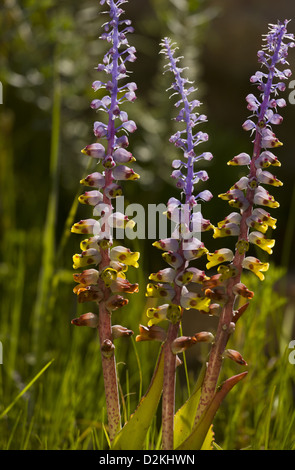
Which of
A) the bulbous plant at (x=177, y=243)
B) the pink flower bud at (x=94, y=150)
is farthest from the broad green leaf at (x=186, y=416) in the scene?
the pink flower bud at (x=94, y=150)

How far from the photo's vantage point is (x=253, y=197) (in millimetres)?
425

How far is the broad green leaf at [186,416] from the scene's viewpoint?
46 centimetres

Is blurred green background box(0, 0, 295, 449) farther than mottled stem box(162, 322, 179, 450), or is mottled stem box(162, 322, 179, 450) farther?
blurred green background box(0, 0, 295, 449)

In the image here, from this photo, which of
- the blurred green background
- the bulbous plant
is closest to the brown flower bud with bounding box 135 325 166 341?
the bulbous plant

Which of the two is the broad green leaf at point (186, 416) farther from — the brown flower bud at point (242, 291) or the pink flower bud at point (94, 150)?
the pink flower bud at point (94, 150)

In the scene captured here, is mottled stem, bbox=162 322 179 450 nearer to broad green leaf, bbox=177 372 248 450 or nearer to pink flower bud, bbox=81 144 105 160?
broad green leaf, bbox=177 372 248 450

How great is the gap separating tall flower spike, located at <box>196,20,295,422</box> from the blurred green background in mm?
276

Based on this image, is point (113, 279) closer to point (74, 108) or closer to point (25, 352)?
point (25, 352)

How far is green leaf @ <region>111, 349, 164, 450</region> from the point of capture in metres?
0.43

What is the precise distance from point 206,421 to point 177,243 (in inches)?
4.9

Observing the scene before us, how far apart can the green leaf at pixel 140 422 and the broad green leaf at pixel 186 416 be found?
1.2 inches

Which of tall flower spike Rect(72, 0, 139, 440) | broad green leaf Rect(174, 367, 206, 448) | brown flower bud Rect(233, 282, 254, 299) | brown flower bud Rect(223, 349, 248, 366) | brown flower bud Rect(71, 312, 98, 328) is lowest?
broad green leaf Rect(174, 367, 206, 448)

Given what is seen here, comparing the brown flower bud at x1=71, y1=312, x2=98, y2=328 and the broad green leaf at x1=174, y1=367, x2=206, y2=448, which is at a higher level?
the brown flower bud at x1=71, y1=312, x2=98, y2=328

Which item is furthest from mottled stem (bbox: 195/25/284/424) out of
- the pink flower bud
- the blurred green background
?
the blurred green background
